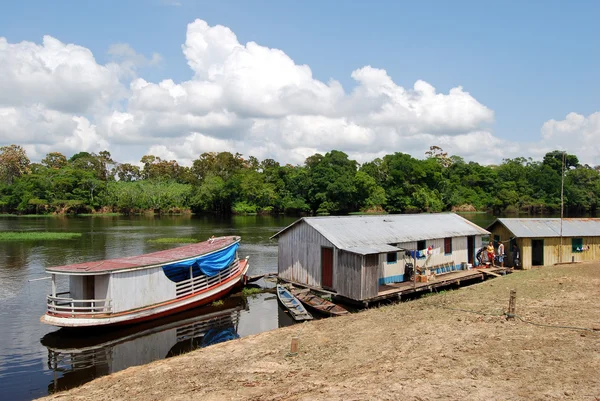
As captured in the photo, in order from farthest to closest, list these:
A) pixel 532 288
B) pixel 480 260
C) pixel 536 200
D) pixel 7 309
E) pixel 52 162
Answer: pixel 52 162, pixel 536 200, pixel 480 260, pixel 7 309, pixel 532 288

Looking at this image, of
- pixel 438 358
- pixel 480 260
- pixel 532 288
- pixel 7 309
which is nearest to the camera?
pixel 438 358

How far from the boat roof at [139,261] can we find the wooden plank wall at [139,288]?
0.38 meters

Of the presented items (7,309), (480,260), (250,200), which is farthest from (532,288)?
(250,200)

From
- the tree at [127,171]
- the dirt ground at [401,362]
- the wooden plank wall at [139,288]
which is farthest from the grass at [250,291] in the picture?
the tree at [127,171]

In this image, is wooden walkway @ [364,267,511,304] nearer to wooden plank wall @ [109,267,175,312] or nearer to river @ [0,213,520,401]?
river @ [0,213,520,401]

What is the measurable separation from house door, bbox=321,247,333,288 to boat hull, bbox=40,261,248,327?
606 cm

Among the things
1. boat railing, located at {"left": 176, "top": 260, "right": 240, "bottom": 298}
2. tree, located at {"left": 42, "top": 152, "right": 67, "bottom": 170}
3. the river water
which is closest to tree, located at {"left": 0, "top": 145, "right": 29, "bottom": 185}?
tree, located at {"left": 42, "top": 152, "right": 67, "bottom": 170}

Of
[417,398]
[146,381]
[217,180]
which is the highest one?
[217,180]

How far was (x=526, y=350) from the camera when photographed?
1288 cm

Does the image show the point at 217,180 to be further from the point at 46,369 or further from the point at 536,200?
the point at 46,369

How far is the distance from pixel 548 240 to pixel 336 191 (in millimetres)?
71609

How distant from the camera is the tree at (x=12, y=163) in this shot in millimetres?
131337

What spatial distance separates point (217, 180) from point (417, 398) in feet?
354

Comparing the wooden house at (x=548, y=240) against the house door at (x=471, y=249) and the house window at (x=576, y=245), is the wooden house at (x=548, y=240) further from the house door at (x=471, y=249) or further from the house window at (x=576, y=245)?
the house door at (x=471, y=249)
